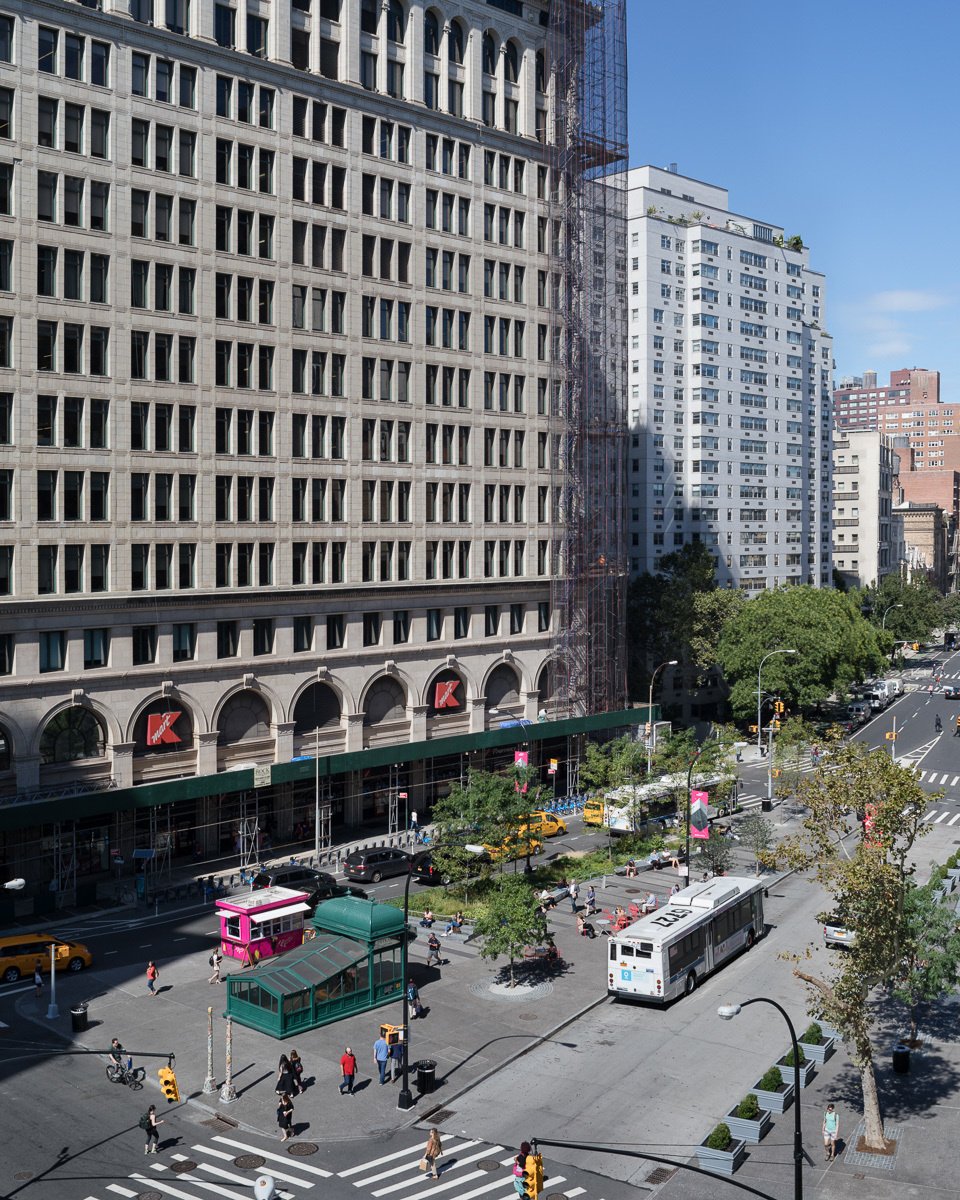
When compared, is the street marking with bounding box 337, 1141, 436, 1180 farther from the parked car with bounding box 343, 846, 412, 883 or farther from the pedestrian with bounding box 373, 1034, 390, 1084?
the parked car with bounding box 343, 846, 412, 883

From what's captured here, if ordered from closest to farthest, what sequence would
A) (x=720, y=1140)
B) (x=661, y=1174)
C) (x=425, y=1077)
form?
1. (x=720, y=1140)
2. (x=661, y=1174)
3. (x=425, y=1077)

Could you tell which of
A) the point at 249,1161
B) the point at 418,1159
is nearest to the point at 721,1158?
the point at 418,1159

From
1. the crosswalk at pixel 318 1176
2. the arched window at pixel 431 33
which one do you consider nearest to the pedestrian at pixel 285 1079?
the crosswalk at pixel 318 1176

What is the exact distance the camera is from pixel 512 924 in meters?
49.7

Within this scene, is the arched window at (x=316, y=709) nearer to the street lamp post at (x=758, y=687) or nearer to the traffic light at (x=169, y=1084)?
the street lamp post at (x=758, y=687)

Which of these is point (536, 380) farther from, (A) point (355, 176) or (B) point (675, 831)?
(B) point (675, 831)

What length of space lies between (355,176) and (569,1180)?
197 ft

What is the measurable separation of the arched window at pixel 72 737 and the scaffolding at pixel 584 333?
36095 millimetres

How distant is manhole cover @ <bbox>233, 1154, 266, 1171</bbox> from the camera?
34.9 metres

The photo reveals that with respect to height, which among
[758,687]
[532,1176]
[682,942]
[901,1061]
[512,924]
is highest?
[758,687]

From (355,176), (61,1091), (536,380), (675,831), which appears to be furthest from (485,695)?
(61,1091)

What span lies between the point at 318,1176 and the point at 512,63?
2992 inches

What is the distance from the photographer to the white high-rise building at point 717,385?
411 feet

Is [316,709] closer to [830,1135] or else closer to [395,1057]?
[395,1057]
